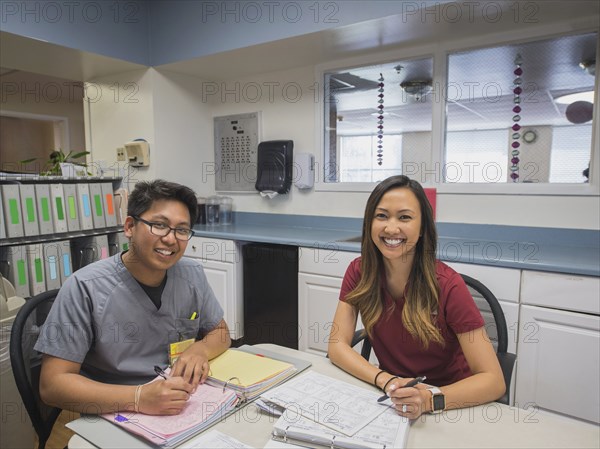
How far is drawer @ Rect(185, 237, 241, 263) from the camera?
113 inches

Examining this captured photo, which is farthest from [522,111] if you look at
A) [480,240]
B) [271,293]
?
[271,293]

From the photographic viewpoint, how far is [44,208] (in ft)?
7.87

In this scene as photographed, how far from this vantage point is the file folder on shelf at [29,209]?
7.50 feet

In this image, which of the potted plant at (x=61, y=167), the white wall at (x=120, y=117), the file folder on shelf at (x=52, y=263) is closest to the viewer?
the file folder on shelf at (x=52, y=263)

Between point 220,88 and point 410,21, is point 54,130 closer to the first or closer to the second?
point 220,88

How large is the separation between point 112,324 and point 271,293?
5.45ft

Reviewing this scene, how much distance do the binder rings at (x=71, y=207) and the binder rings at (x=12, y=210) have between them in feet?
0.91

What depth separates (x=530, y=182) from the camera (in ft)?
8.05

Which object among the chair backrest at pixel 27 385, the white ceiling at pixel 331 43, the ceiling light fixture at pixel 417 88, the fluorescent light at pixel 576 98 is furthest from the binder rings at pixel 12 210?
the fluorescent light at pixel 576 98

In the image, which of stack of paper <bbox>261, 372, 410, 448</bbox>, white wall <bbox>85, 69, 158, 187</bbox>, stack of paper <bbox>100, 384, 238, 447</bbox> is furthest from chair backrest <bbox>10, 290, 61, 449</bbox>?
white wall <bbox>85, 69, 158, 187</bbox>

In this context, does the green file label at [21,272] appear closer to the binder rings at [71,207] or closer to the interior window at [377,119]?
the binder rings at [71,207]

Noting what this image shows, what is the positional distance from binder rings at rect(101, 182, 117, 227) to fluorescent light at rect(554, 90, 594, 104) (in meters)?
2.75

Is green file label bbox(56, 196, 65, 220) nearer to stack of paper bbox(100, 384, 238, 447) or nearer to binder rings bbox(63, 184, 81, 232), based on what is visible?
binder rings bbox(63, 184, 81, 232)

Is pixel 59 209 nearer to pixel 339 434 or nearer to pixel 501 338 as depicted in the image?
pixel 339 434
